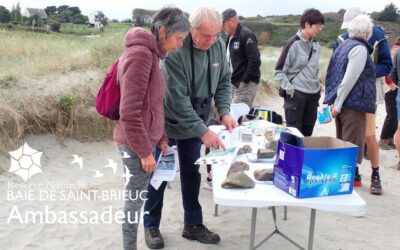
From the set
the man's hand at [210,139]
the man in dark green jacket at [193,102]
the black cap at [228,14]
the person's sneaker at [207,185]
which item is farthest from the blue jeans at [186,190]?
the black cap at [228,14]

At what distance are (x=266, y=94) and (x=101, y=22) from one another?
500 centimetres

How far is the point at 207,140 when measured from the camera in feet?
8.61

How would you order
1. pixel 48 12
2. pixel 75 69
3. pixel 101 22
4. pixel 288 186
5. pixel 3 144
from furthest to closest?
1. pixel 48 12
2. pixel 101 22
3. pixel 75 69
4. pixel 3 144
5. pixel 288 186

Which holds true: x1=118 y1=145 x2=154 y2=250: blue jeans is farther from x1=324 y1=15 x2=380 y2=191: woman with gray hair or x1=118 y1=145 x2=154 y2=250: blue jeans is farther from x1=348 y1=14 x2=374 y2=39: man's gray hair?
x1=348 y1=14 x2=374 y2=39: man's gray hair

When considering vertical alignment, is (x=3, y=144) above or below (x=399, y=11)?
below

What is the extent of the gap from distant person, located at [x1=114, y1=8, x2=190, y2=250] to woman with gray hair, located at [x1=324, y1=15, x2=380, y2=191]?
200 centimetres

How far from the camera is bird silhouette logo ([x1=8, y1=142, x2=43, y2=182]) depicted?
4.51 meters

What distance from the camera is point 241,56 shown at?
500 cm

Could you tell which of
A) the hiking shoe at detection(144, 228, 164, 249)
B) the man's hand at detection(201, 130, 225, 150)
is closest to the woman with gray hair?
the man's hand at detection(201, 130, 225, 150)

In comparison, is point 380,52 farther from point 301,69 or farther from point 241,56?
point 241,56

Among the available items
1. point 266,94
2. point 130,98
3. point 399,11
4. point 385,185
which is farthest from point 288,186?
point 399,11

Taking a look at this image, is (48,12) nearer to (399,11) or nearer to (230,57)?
(230,57)

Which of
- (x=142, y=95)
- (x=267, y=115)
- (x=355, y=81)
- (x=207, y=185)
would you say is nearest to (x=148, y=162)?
(x=142, y=95)

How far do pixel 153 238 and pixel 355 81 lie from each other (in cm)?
220
